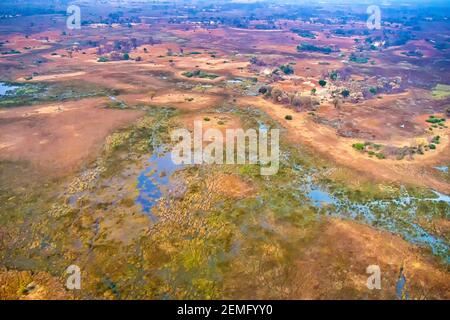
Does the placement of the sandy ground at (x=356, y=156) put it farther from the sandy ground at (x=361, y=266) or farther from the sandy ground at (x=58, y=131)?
the sandy ground at (x=58, y=131)

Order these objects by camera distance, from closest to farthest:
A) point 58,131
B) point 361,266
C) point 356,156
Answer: point 361,266 → point 356,156 → point 58,131

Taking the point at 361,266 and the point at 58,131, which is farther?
the point at 58,131

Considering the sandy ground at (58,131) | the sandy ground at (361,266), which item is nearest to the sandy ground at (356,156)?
the sandy ground at (361,266)

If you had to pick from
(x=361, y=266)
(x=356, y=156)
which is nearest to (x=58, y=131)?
(x=356, y=156)

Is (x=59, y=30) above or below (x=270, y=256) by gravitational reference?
above

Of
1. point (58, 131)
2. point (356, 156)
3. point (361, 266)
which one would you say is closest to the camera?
point (361, 266)

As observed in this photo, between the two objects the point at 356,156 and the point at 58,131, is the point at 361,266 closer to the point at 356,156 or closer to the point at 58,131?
the point at 356,156

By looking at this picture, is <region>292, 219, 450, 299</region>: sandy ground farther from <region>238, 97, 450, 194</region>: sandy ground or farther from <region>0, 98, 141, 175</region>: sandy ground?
<region>0, 98, 141, 175</region>: sandy ground

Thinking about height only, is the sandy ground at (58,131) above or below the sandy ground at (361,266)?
above
